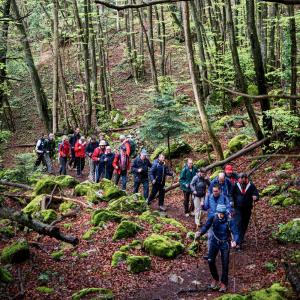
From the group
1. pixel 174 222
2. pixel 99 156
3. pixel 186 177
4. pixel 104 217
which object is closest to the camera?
pixel 104 217

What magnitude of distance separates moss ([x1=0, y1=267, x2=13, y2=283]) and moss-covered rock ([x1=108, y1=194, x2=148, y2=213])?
15.8ft

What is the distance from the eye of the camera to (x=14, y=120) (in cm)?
3356

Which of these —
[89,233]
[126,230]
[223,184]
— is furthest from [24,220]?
[223,184]

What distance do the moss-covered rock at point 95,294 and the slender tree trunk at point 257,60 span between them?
30.4ft

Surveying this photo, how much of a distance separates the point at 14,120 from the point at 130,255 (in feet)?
86.9

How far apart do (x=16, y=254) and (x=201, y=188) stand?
540cm

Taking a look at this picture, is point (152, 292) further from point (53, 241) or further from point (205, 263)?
point (53, 241)

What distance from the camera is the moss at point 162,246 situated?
10086mm

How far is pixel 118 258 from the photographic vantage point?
9.61m

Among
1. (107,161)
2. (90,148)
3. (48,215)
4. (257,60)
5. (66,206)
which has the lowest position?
(66,206)

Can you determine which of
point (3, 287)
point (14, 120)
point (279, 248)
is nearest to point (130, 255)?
point (3, 287)

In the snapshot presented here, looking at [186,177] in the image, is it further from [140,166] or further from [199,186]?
[140,166]

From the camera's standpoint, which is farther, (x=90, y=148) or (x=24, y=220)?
(x=90, y=148)

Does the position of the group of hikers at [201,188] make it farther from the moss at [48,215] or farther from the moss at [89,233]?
the moss at [48,215]
